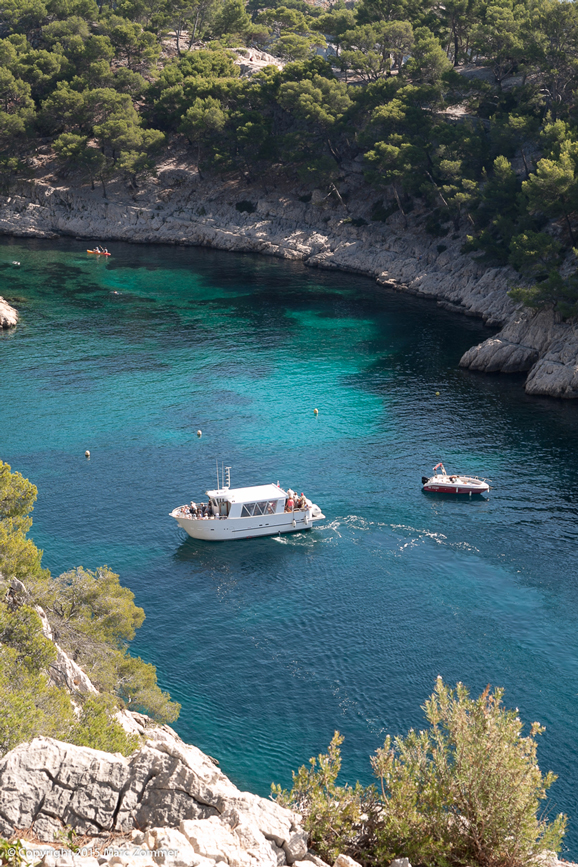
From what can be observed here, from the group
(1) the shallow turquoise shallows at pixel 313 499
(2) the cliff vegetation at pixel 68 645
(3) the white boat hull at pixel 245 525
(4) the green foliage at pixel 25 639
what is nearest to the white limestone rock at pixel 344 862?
(2) the cliff vegetation at pixel 68 645

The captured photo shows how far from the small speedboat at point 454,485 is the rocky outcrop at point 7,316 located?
62826 mm

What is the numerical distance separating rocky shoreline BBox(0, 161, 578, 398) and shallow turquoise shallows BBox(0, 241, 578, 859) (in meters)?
8.52

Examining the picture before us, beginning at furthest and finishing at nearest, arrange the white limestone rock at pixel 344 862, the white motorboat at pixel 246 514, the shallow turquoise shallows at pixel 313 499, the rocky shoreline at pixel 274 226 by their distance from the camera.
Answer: the rocky shoreline at pixel 274 226
the white motorboat at pixel 246 514
the shallow turquoise shallows at pixel 313 499
the white limestone rock at pixel 344 862

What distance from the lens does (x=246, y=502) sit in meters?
67.0

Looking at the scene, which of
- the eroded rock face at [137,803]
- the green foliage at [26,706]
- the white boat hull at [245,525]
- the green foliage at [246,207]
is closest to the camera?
the eroded rock face at [137,803]

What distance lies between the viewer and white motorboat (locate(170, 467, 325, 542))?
66.7 m

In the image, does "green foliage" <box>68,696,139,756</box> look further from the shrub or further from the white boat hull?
the shrub

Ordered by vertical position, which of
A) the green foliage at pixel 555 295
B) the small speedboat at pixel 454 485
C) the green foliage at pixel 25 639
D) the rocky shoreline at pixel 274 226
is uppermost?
the rocky shoreline at pixel 274 226

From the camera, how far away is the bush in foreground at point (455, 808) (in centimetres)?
2709

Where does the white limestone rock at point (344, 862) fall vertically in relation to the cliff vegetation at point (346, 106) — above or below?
below

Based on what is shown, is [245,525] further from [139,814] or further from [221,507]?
[139,814]

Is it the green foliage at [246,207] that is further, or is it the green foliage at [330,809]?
the green foliage at [246,207]

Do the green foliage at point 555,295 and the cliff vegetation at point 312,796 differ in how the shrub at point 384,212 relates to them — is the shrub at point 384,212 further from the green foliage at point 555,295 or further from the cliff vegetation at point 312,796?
the cliff vegetation at point 312,796

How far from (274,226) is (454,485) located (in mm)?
94902
